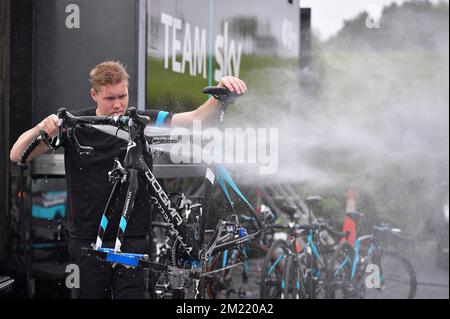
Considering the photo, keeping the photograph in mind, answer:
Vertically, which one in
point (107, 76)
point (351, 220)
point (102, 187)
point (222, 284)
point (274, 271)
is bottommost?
point (222, 284)

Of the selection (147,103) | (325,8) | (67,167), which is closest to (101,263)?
(67,167)

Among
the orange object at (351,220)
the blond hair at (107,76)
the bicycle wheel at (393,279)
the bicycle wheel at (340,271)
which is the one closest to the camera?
the blond hair at (107,76)

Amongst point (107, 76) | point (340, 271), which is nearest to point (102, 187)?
point (107, 76)

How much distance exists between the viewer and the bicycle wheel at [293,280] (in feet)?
21.9

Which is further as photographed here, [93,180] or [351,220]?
[351,220]

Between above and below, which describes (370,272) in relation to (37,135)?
below

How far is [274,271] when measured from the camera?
22.4ft

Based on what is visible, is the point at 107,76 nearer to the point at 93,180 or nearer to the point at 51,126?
the point at 51,126

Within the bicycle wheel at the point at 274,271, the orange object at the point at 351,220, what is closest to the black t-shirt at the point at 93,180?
the bicycle wheel at the point at 274,271

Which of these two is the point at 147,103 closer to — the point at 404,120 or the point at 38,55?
the point at 38,55

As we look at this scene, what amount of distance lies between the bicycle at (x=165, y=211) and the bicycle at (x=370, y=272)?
2.65 metres

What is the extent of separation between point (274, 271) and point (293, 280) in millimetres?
170

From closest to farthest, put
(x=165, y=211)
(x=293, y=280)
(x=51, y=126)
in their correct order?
(x=51, y=126), (x=165, y=211), (x=293, y=280)

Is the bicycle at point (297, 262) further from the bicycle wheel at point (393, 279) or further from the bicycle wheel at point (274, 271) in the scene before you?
the bicycle wheel at point (393, 279)
